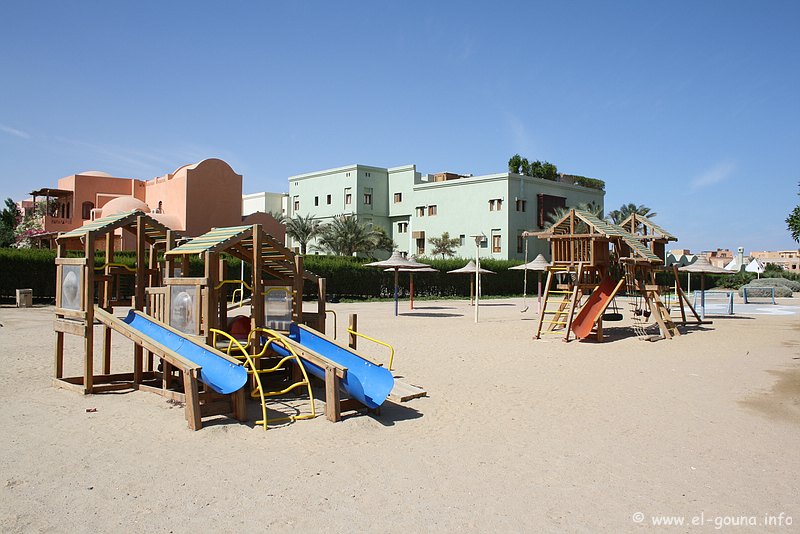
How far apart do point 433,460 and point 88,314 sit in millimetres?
5150

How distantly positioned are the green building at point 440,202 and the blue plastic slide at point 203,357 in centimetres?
4681

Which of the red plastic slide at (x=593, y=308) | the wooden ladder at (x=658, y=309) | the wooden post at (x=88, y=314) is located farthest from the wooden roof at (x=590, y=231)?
the wooden post at (x=88, y=314)

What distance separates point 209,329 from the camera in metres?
7.94

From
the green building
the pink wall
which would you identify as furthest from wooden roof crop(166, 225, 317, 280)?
the green building

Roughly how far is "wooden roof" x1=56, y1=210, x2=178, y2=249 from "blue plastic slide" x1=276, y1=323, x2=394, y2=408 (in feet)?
8.79

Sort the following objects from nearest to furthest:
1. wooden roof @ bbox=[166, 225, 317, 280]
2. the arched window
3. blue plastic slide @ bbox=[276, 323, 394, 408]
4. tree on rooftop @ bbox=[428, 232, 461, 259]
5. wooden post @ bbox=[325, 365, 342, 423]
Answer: wooden post @ bbox=[325, 365, 342, 423], blue plastic slide @ bbox=[276, 323, 394, 408], wooden roof @ bbox=[166, 225, 317, 280], the arched window, tree on rooftop @ bbox=[428, 232, 461, 259]

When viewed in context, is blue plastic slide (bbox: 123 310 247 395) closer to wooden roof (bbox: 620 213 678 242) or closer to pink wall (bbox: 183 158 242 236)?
wooden roof (bbox: 620 213 678 242)

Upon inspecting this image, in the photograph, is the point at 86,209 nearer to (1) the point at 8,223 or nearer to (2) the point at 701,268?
(1) the point at 8,223

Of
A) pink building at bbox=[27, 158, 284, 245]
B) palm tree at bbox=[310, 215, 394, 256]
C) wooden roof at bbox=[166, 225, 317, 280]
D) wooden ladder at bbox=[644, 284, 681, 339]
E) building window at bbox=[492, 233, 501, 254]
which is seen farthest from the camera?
building window at bbox=[492, 233, 501, 254]

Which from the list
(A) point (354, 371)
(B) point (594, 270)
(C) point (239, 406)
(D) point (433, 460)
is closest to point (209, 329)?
(C) point (239, 406)

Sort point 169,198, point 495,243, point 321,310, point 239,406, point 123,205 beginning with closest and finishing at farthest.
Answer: point 239,406
point 321,310
point 123,205
point 169,198
point 495,243

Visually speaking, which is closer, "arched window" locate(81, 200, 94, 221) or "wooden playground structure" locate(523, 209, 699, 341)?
"wooden playground structure" locate(523, 209, 699, 341)

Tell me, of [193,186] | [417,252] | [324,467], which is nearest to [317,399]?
[324,467]

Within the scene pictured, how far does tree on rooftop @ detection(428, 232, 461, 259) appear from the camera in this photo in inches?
2207
